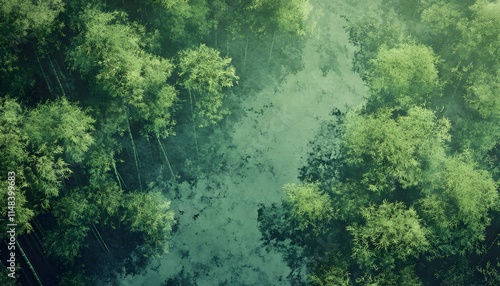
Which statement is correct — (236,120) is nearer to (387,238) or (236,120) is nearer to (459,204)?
(387,238)

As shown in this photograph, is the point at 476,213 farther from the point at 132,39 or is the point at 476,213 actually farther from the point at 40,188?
the point at 40,188

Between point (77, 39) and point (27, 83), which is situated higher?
point (77, 39)

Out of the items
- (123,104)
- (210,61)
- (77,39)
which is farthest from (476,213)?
(77,39)

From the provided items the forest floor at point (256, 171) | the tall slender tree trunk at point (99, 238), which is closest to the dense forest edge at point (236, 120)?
the tall slender tree trunk at point (99, 238)

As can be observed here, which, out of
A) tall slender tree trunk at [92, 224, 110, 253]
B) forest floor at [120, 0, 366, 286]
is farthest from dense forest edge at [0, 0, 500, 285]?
forest floor at [120, 0, 366, 286]

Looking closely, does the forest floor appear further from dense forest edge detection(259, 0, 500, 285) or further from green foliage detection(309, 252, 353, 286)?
green foliage detection(309, 252, 353, 286)

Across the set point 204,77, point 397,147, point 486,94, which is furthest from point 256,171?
point 486,94
